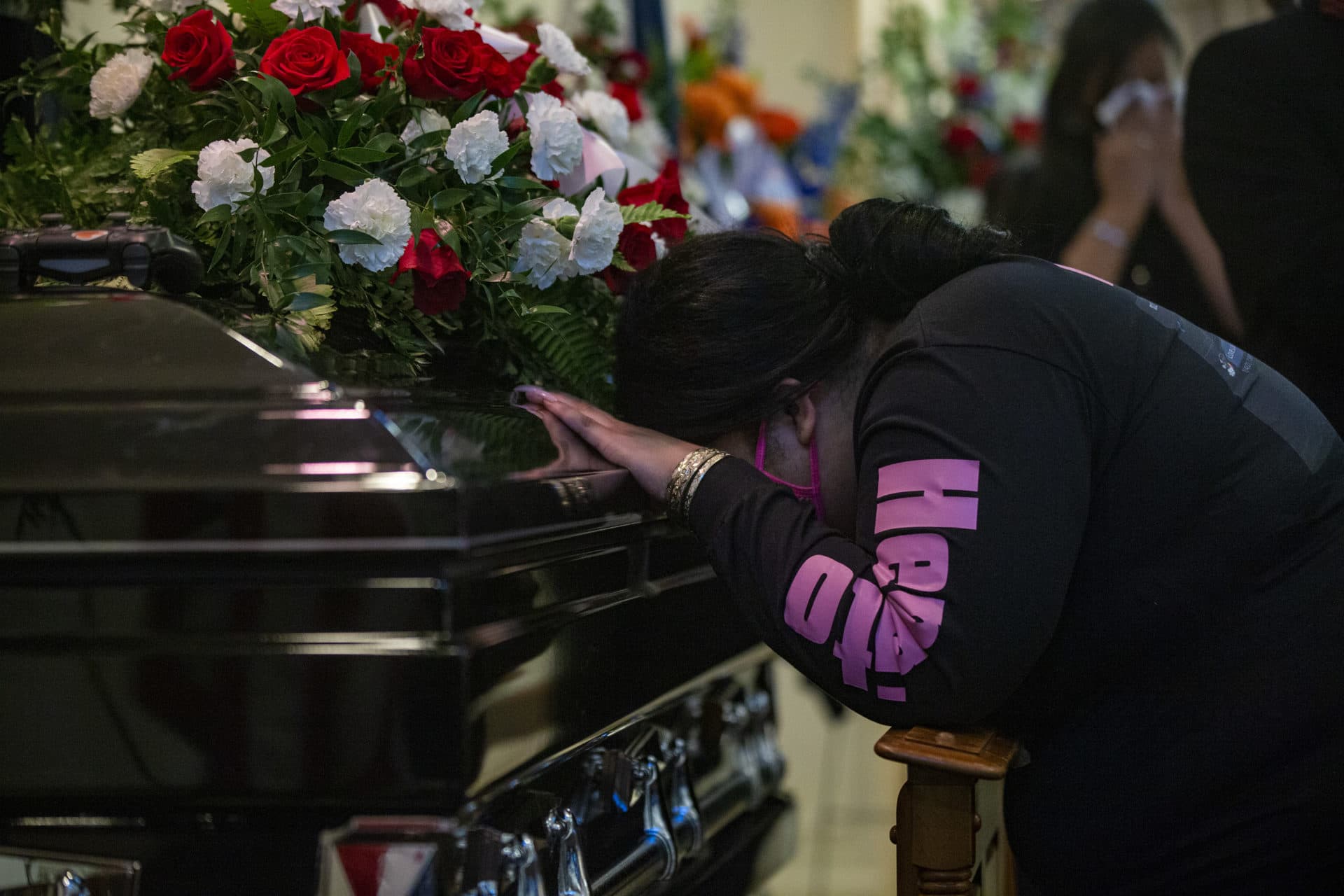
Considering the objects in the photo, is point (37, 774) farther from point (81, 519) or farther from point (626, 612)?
point (626, 612)

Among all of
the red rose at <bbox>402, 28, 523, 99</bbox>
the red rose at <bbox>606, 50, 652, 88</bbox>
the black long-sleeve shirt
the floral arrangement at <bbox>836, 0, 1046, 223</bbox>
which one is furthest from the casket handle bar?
the floral arrangement at <bbox>836, 0, 1046, 223</bbox>

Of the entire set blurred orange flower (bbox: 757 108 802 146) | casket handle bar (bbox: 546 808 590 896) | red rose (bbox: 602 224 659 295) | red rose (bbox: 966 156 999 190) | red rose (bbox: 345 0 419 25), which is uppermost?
blurred orange flower (bbox: 757 108 802 146)

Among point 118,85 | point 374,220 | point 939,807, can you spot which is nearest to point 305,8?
point 118,85

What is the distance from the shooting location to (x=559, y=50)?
1.57 meters

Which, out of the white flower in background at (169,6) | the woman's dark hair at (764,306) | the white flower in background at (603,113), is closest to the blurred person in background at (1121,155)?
the white flower in background at (603,113)

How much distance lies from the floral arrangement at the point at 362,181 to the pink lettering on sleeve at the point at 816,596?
1.38ft

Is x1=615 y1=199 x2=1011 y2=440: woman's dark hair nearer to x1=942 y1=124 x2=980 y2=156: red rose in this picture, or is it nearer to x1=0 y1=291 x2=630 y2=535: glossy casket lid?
x1=0 y1=291 x2=630 y2=535: glossy casket lid

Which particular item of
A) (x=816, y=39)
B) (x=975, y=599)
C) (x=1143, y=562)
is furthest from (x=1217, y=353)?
(x=816, y=39)

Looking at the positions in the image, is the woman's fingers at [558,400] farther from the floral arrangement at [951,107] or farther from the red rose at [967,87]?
the red rose at [967,87]

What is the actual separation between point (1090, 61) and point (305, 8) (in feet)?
5.74

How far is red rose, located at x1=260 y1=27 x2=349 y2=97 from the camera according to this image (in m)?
1.29

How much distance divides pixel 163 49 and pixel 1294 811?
4.60ft

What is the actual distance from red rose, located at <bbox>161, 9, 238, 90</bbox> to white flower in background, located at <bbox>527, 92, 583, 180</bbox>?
0.33m

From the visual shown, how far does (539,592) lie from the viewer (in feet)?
3.58
